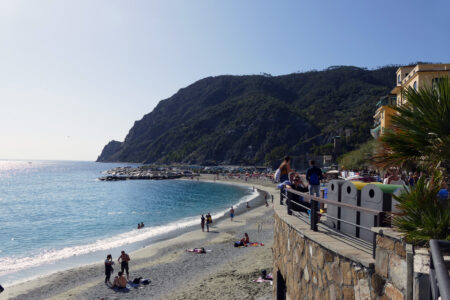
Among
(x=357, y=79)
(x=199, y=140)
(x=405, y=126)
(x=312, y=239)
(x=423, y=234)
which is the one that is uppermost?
(x=357, y=79)

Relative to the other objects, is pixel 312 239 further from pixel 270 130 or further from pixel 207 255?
pixel 270 130

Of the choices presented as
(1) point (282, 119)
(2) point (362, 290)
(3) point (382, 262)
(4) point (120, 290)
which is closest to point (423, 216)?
(3) point (382, 262)

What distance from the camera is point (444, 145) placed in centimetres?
289

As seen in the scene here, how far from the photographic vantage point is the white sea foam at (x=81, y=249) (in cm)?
2031

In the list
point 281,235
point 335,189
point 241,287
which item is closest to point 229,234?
point 241,287

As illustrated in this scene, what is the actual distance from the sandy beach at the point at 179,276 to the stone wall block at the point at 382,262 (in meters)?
9.57

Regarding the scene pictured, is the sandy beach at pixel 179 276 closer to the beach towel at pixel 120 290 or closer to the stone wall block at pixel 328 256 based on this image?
the beach towel at pixel 120 290

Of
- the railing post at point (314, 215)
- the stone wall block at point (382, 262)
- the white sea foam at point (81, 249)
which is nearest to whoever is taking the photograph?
the stone wall block at point (382, 262)

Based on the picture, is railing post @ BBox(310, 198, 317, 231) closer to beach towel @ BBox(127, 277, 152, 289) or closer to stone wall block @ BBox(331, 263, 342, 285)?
stone wall block @ BBox(331, 263, 342, 285)

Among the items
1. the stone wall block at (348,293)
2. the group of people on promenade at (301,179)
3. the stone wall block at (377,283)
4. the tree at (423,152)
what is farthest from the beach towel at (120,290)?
the tree at (423,152)

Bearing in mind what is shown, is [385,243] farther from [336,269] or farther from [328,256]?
[328,256]

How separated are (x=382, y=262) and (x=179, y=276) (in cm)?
1462

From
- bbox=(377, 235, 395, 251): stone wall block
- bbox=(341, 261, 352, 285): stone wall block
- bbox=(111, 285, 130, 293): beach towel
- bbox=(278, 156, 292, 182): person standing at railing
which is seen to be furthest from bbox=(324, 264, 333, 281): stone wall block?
bbox=(111, 285, 130, 293): beach towel

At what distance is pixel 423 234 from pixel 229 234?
2409cm
